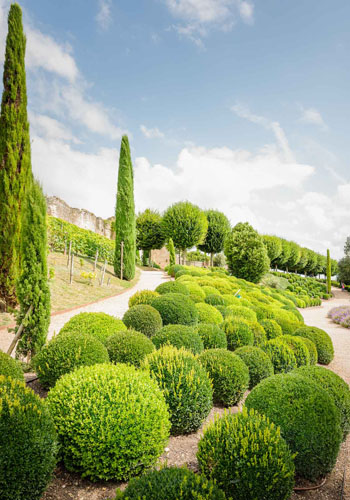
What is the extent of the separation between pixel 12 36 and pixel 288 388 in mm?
11612

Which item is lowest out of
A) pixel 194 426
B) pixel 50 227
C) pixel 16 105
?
pixel 194 426

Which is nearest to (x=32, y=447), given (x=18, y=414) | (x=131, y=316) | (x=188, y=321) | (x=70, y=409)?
(x=18, y=414)

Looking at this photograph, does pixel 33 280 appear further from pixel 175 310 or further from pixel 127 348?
pixel 175 310

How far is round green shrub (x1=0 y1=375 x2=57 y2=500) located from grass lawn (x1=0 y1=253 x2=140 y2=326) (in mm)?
5602

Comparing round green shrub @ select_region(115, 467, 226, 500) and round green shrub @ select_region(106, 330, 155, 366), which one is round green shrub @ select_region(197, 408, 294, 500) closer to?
round green shrub @ select_region(115, 467, 226, 500)

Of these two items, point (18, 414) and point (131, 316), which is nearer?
point (18, 414)

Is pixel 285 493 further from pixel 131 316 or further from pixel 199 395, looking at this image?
pixel 131 316

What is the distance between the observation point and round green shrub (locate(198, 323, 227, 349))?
5781 mm

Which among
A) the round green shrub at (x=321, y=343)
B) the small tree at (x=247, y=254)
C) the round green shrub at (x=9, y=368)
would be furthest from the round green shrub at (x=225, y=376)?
the small tree at (x=247, y=254)

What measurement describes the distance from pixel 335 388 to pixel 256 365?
138cm

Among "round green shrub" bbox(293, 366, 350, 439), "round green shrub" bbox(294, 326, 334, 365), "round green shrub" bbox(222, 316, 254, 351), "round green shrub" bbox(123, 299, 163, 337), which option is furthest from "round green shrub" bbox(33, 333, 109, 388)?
"round green shrub" bbox(294, 326, 334, 365)

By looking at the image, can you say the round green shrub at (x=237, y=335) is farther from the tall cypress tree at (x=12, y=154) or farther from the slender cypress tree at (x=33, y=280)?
the tall cypress tree at (x=12, y=154)

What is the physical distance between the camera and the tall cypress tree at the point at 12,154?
831 cm

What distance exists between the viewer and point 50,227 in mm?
16688
